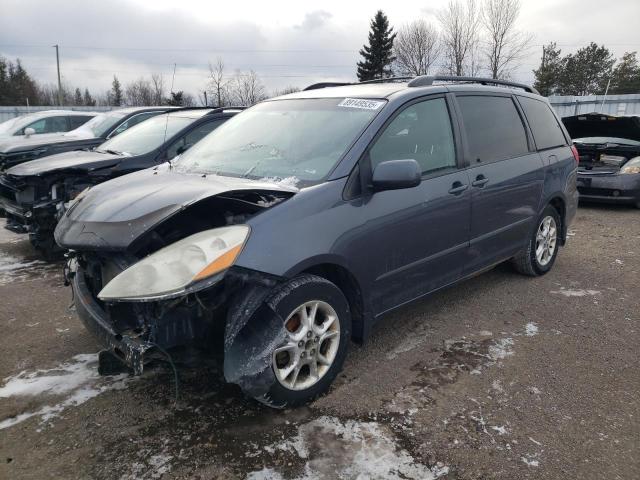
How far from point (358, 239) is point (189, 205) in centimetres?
98

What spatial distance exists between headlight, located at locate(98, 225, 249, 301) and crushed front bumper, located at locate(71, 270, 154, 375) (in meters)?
0.27

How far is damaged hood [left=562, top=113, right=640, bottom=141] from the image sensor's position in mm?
8867

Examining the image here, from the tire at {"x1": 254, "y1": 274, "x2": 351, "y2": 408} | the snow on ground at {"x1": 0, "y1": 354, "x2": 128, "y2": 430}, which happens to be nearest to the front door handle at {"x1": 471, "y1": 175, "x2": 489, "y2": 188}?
the tire at {"x1": 254, "y1": 274, "x2": 351, "y2": 408}

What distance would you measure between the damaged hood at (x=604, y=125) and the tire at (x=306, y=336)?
8166 mm

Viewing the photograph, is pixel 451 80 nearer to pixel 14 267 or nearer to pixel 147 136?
pixel 147 136

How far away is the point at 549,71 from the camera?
46969mm

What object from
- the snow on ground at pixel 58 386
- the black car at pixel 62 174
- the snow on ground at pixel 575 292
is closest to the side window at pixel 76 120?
the black car at pixel 62 174

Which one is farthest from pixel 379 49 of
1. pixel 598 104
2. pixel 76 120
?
pixel 76 120

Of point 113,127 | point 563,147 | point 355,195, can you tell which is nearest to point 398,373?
point 355,195

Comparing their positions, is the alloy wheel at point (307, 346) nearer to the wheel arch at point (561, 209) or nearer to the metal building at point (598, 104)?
the wheel arch at point (561, 209)

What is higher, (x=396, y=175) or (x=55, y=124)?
(x=55, y=124)

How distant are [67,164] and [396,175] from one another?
393 centimetres

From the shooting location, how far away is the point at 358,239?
2945 millimetres

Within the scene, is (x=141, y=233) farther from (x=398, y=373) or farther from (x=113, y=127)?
(x=113, y=127)
